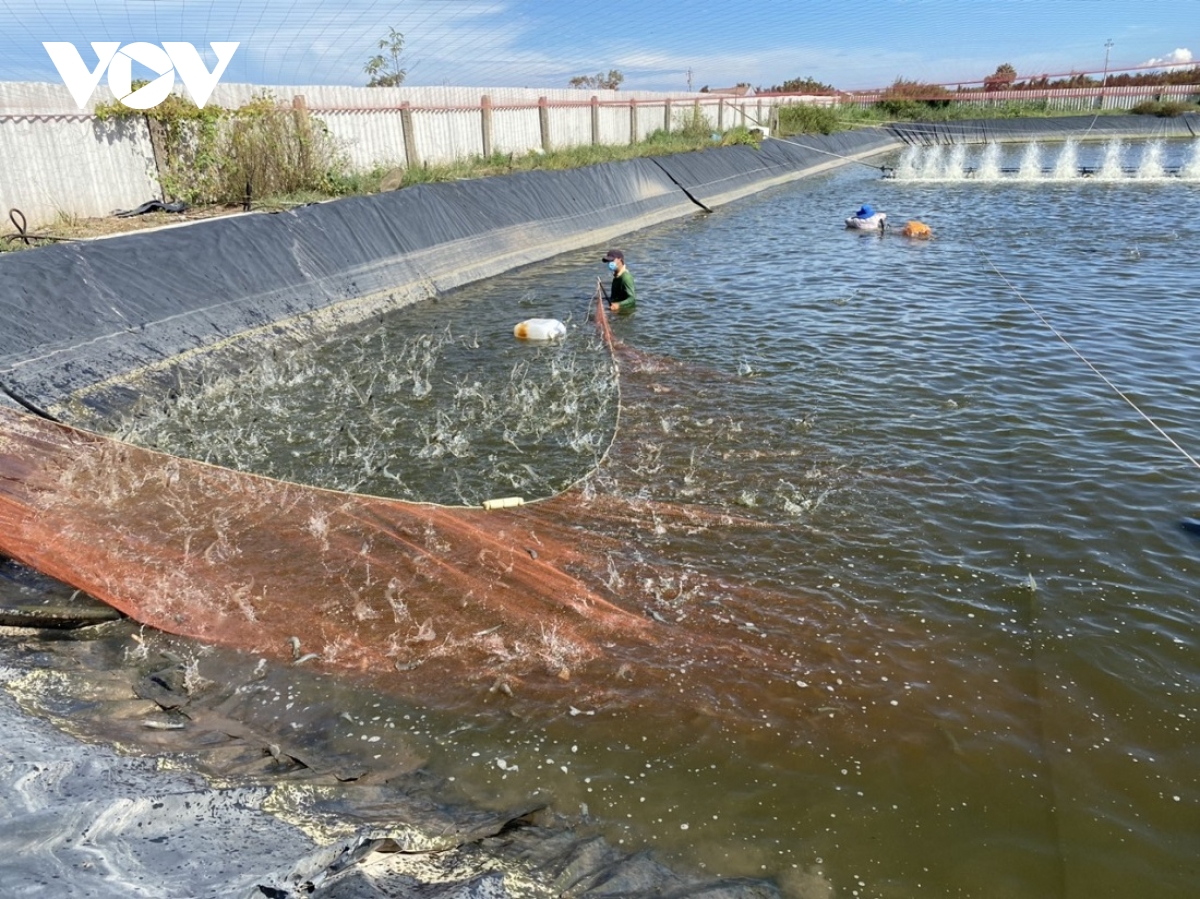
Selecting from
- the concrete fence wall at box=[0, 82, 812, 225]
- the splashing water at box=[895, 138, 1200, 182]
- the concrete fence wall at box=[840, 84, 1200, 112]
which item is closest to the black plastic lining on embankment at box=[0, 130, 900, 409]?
the concrete fence wall at box=[0, 82, 812, 225]

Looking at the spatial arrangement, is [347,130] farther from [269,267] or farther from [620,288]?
[620,288]

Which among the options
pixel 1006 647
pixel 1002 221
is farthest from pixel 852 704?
pixel 1002 221


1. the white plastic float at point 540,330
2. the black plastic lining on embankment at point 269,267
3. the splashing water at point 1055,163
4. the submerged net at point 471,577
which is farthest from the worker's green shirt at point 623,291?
the splashing water at point 1055,163

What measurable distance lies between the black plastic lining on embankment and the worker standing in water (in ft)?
12.2

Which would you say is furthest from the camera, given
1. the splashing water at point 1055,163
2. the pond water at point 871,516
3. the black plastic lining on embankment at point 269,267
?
the splashing water at point 1055,163

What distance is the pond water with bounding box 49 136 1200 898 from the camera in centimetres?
368

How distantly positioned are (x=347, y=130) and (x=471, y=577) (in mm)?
15289

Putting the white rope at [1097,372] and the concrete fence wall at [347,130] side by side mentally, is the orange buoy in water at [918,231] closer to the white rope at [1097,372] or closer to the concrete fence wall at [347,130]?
the white rope at [1097,372]

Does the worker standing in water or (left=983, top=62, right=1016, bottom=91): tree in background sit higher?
(left=983, top=62, right=1016, bottom=91): tree in background

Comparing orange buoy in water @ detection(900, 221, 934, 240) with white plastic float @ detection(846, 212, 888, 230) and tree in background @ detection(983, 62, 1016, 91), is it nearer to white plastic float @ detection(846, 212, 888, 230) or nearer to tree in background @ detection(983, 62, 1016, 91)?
white plastic float @ detection(846, 212, 888, 230)

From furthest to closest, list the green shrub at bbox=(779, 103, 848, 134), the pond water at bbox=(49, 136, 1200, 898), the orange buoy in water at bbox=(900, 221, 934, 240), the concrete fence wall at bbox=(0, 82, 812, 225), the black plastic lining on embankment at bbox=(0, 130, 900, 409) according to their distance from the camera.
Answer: the green shrub at bbox=(779, 103, 848, 134), the orange buoy in water at bbox=(900, 221, 934, 240), the concrete fence wall at bbox=(0, 82, 812, 225), the black plastic lining on embankment at bbox=(0, 130, 900, 409), the pond water at bbox=(49, 136, 1200, 898)

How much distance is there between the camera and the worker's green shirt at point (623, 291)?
12227 mm

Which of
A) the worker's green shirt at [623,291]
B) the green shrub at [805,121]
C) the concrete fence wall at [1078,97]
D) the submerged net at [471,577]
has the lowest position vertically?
the submerged net at [471,577]

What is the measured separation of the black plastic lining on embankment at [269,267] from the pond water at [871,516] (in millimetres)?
907
